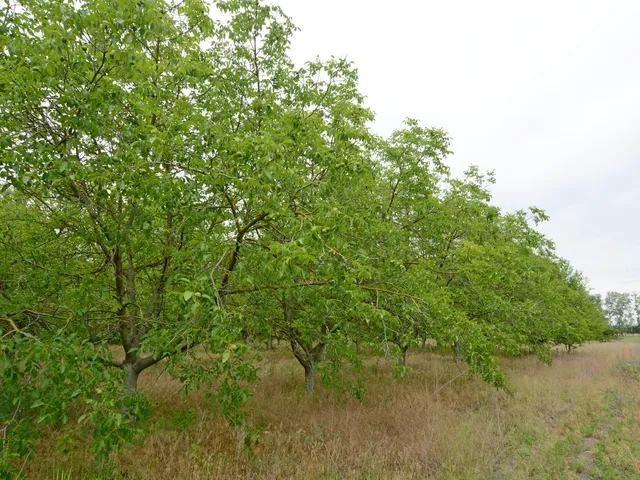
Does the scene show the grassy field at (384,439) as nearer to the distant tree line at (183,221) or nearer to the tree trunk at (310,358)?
the tree trunk at (310,358)

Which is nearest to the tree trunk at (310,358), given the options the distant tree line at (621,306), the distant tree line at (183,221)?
the distant tree line at (183,221)

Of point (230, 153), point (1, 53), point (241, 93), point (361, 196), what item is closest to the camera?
point (1, 53)

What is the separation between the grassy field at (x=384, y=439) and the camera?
17.5 feet

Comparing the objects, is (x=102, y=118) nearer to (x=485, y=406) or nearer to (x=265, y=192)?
(x=265, y=192)

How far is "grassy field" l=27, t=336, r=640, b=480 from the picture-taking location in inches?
211

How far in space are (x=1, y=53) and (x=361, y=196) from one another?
18.3 ft

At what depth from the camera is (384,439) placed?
6.77 metres

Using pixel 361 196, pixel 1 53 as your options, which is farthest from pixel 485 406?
pixel 1 53

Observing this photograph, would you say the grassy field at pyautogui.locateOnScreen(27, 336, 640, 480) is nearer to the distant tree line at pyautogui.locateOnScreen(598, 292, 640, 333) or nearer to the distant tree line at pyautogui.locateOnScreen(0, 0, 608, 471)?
the distant tree line at pyautogui.locateOnScreen(0, 0, 608, 471)

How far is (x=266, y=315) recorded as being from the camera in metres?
6.32

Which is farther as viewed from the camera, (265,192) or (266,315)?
(266,315)

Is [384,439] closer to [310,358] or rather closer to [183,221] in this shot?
[310,358]

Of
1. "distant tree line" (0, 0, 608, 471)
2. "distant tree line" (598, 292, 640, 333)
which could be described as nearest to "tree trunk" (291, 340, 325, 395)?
"distant tree line" (0, 0, 608, 471)

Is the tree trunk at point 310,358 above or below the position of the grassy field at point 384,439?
above
